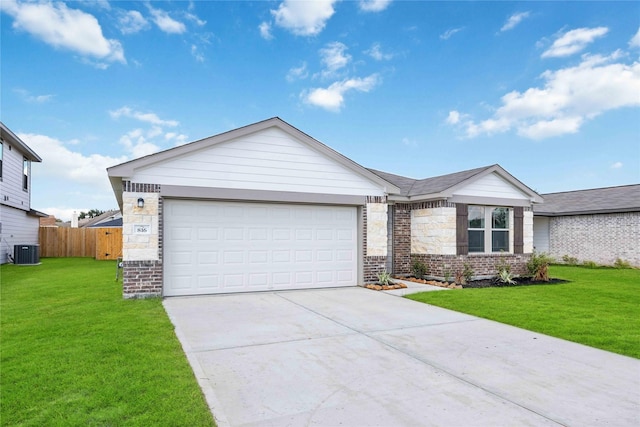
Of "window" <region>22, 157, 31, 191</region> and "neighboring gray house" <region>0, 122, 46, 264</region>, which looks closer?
"neighboring gray house" <region>0, 122, 46, 264</region>

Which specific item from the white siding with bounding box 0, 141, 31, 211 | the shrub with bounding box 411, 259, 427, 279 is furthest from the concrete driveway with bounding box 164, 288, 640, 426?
the white siding with bounding box 0, 141, 31, 211

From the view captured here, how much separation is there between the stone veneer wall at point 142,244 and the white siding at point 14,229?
46.1 feet

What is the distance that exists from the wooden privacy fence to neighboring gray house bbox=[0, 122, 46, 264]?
984mm

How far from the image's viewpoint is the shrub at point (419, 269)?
13.1m

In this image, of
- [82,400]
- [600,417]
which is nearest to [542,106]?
[600,417]

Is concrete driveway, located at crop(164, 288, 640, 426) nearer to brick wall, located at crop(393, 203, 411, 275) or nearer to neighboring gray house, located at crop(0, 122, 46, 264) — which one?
brick wall, located at crop(393, 203, 411, 275)

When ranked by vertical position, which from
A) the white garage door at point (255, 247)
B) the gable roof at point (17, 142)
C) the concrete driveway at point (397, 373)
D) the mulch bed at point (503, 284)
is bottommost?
the mulch bed at point (503, 284)

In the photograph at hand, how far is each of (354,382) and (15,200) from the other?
22609mm

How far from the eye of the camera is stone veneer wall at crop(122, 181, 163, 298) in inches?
347

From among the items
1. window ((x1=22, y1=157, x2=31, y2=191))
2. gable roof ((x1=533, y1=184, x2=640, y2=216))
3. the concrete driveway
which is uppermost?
window ((x1=22, y1=157, x2=31, y2=191))

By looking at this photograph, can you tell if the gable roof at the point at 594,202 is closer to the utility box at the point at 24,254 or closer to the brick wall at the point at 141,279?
the brick wall at the point at 141,279

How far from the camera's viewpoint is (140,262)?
8906 millimetres

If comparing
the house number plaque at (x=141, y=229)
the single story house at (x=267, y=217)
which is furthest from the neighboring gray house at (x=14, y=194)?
the house number plaque at (x=141, y=229)

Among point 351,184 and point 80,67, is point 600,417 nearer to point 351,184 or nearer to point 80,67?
point 351,184
